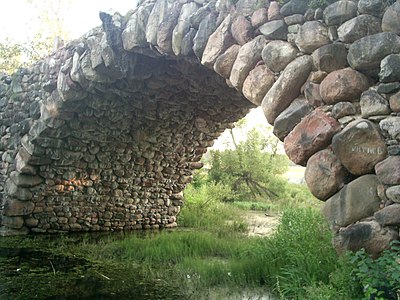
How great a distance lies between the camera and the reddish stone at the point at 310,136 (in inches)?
102

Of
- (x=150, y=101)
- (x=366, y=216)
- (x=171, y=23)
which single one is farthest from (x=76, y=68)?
(x=366, y=216)

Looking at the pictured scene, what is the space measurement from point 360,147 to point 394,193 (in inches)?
12.4

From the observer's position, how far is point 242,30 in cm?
332

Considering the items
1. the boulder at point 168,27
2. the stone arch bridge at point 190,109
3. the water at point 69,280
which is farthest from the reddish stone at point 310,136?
the boulder at point 168,27

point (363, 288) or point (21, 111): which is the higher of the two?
point (21, 111)

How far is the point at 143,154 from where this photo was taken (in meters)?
7.75

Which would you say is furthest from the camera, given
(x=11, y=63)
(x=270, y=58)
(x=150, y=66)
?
(x=11, y=63)

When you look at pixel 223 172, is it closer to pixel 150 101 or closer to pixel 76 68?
pixel 150 101

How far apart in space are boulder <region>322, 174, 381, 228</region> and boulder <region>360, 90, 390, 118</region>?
0.35 m

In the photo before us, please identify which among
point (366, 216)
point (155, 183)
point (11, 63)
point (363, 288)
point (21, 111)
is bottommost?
point (363, 288)

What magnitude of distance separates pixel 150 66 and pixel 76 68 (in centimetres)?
92

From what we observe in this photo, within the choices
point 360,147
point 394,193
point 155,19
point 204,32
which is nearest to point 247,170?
point 155,19

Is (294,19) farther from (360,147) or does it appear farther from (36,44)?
(36,44)

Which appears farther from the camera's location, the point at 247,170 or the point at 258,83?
the point at 247,170
